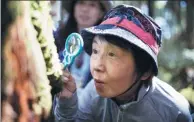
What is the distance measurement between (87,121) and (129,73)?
1.04 feet

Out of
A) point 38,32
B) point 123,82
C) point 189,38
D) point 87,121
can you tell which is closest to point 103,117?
point 87,121

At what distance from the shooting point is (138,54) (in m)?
1.83

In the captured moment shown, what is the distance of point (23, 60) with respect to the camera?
1375 millimetres

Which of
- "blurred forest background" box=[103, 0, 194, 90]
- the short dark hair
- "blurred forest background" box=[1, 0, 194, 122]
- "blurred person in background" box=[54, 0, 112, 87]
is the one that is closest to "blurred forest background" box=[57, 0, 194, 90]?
"blurred forest background" box=[103, 0, 194, 90]

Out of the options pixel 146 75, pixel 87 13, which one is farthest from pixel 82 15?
pixel 146 75

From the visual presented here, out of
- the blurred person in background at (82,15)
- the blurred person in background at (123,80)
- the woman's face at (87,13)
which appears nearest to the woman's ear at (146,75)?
the blurred person in background at (123,80)

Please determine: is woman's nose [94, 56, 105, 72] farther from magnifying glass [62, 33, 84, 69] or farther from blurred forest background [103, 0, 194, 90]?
blurred forest background [103, 0, 194, 90]

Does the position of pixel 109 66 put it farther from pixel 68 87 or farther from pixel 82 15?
pixel 82 15

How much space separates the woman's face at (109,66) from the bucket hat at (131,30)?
0.15 ft

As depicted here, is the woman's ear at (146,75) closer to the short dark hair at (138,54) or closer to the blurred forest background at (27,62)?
the short dark hair at (138,54)

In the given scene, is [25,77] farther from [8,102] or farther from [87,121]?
[87,121]

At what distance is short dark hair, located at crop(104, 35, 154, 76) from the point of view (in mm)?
1773

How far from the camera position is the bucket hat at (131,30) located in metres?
1.80

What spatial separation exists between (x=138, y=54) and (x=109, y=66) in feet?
0.47
